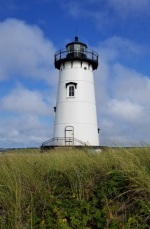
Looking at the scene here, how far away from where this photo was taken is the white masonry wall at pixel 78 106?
87.0 ft

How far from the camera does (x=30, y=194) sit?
475cm

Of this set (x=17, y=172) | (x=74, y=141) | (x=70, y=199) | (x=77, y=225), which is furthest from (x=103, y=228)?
(x=74, y=141)

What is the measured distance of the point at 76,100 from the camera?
27.1m

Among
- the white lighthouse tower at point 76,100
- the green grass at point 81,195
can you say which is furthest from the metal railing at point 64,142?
the green grass at point 81,195

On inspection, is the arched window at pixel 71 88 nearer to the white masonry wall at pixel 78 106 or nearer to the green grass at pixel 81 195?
the white masonry wall at pixel 78 106

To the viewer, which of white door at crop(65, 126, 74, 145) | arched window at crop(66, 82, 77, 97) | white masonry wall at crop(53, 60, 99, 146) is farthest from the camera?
arched window at crop(66, 82, 77, 97)

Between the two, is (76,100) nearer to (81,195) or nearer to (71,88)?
(71,88)

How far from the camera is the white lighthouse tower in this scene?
2645 centimetres

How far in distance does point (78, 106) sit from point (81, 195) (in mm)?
22181

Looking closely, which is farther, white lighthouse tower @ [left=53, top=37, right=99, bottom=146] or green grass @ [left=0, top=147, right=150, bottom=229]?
white lighthouse tower @ [left=53, top=37, right=99, bottom=146]

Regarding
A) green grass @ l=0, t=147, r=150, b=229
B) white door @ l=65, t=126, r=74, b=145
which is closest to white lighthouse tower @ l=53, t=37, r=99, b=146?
white door @ l=65, t=126, r=74, b=145

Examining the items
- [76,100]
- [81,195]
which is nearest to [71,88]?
[76,100]

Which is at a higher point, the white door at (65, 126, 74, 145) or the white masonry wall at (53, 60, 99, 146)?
the white masonry wall at (53, 60, 99, 146)

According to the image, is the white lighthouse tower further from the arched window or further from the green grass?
the green grass
